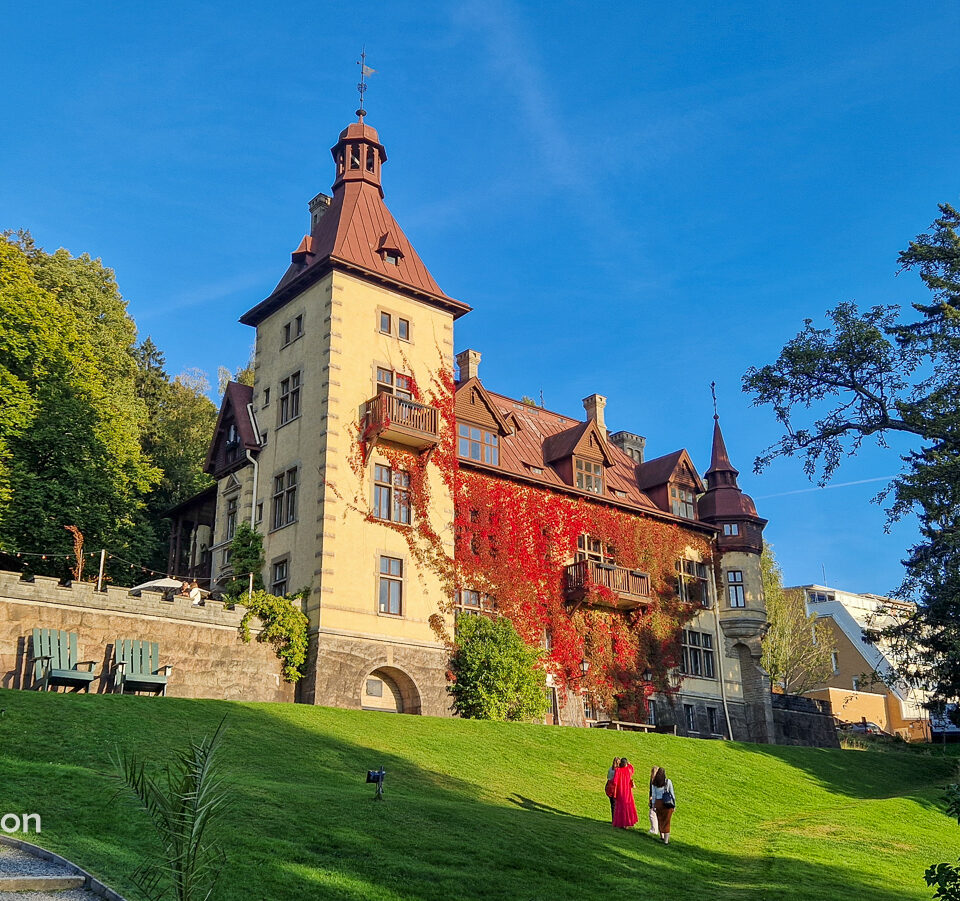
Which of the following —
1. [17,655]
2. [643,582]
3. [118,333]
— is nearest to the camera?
[17,655]

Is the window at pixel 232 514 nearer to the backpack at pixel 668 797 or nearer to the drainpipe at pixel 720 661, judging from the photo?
the drainpipe at pixel 720 661

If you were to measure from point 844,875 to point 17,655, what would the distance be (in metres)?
20.6

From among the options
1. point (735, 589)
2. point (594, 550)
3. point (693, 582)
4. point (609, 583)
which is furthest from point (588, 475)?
point (735, 589)

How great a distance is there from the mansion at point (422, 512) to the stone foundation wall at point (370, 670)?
0.07 meters

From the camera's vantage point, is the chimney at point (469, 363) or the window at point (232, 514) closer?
the window at point (232, 514)

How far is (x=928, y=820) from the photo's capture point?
2852 cm

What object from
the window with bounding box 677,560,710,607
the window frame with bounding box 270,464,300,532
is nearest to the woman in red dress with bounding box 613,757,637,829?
the window frame with bounding box 270,464,300,532

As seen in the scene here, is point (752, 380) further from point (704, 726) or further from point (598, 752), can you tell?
point (704, 726)

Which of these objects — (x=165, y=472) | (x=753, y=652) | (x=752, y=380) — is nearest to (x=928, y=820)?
Result: (x=752, y=380)

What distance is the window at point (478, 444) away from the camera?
41531 millimetres

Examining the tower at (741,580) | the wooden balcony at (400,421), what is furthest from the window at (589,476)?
the wooden balcony at (400,421)

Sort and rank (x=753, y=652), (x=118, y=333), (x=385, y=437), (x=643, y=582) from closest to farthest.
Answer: (x=385, y=437) < (x=643, y=582) < (x=753, y=652) < (x=118, y=333)

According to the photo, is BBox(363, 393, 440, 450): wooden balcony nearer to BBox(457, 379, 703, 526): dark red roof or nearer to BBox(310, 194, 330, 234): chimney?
BBox(457, 379, 703, 526): dark red roof

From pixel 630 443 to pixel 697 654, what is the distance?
13.5 metres
